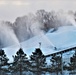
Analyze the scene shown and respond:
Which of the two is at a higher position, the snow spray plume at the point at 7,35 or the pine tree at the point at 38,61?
the snow spray plume at the point at 7,35

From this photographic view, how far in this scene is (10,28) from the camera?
328 ft

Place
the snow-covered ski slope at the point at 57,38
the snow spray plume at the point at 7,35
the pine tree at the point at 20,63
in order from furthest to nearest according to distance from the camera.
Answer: the snow-covered ski slope at the point at 57,38
the snow spray plume at the point at 7,35
the pine tree at the point at 20,63

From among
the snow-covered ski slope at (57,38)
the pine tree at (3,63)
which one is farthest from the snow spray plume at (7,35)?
the pine tree at (3,63)

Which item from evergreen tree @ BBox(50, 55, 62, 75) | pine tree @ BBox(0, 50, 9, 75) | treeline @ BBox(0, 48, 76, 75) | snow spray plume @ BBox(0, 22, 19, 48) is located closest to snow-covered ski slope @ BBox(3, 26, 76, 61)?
snow spray plume @ BBox(0, 22, 19, 48)

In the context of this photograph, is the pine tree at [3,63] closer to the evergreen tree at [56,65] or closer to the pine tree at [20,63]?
the pine tree at [20,63]

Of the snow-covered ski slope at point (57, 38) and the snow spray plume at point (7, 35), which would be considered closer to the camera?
the snow spray plume at point (7, 35)

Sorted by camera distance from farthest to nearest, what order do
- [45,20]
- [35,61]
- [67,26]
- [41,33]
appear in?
1. [67,26]
2. [41,33]
3. [45,20]
4. [35,61]

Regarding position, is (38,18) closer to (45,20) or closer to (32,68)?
(45,20)

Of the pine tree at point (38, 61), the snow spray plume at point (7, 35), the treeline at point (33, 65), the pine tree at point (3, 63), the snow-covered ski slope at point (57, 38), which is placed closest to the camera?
the pine tree at point (38, 61)

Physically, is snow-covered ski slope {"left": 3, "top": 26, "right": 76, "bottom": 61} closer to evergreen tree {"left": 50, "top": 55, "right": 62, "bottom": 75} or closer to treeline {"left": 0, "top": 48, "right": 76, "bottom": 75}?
Result: treeline {"left": 0, "top": 48, "right": 76, "bottom": 75}

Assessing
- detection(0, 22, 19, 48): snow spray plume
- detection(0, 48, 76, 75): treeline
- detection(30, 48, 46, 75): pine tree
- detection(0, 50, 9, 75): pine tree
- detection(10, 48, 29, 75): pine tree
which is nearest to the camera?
detection(30, 48, 46, 75): pine tree

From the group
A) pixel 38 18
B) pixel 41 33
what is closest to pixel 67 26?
pixel 41 33

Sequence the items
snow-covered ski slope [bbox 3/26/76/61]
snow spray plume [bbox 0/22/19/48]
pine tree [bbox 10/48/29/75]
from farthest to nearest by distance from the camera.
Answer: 1. snow-covered ski slope [bbox 3/26/76/61]
2. snow spray plume [bbox 0/22/19/48]
3. pine tree [bbox 10/48/29/75]

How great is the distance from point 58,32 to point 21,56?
383 ft
